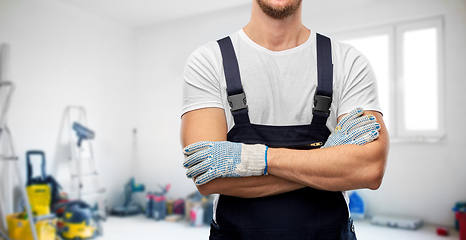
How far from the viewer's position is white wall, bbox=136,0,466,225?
3.40m

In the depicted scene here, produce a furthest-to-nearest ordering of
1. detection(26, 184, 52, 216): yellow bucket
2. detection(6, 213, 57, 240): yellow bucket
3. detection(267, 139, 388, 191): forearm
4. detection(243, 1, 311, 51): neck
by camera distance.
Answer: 1. detection(26, 184, 52, 216): yellow bucket
2. detection(6, 213, 57, 240): yellow bucket
3. detection(243, 1, 311, 51): neck
4. detection(267, 139, 388, 191): forearm

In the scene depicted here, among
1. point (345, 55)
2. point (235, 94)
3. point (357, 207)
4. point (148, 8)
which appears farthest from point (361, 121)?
point (148, 8)

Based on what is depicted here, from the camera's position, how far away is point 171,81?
190 inches

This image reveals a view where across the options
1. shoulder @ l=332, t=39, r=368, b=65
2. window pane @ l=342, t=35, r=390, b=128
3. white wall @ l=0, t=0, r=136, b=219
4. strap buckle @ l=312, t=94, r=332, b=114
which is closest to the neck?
shoulder @ l=332, t=39, r=368, b=65

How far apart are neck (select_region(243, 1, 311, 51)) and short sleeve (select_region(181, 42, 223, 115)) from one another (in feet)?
0.56

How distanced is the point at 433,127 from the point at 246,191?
11.4 ft

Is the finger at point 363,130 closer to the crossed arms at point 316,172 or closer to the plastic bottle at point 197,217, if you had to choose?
the crossed arms at point 316,172

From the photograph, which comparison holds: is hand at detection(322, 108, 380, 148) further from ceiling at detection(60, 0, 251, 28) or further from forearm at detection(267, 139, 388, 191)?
ceiling at detection(60, 0, 251, 28)

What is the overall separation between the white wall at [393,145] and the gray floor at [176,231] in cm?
37

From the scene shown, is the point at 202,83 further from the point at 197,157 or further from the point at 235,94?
the point at 197,157

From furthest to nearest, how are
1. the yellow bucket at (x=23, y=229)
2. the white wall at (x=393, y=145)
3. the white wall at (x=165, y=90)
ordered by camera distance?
the white wall at (x=165, y=90) → the white wall at (x=393, y=145) → the yellow bucket at (x=23, y=229)

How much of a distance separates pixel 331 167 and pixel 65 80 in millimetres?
4025

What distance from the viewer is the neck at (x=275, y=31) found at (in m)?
1.05

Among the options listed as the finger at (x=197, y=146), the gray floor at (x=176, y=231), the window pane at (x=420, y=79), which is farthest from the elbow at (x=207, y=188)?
the window pane at (x=420, y=79)
